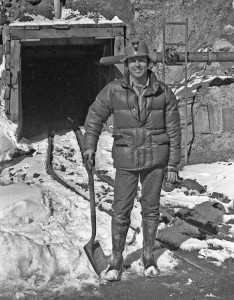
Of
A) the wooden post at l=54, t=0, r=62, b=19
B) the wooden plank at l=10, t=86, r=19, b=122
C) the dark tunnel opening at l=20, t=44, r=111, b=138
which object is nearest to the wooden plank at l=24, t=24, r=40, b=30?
the wooden post at l=54, t=0, r=62, b=19

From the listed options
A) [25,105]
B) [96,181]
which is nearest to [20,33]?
[96,181]

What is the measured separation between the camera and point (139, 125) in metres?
4.92

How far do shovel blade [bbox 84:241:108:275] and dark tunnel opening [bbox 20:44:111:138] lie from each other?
1567cm

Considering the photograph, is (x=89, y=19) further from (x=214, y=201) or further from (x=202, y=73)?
(x=214, y=201)

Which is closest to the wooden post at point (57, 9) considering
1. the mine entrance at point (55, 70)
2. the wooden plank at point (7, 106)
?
the mine entrance at point (55, 70)

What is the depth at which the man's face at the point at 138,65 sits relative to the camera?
4.77 meters

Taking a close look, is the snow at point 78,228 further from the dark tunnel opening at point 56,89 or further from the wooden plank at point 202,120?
the dark tunnel opening at point 56,89

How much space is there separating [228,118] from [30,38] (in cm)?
675

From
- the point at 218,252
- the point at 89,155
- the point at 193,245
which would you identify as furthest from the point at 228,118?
the point at 89,155

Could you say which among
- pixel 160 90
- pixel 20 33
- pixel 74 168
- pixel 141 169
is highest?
pixel 20 33

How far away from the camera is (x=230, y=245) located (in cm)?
616

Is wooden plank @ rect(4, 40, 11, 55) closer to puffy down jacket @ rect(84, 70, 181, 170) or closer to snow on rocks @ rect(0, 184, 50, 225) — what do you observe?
snow on rocks @ rect(0, 184, 50, 225)

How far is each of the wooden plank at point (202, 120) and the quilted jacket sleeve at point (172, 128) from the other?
309 inches

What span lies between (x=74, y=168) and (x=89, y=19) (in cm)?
624
